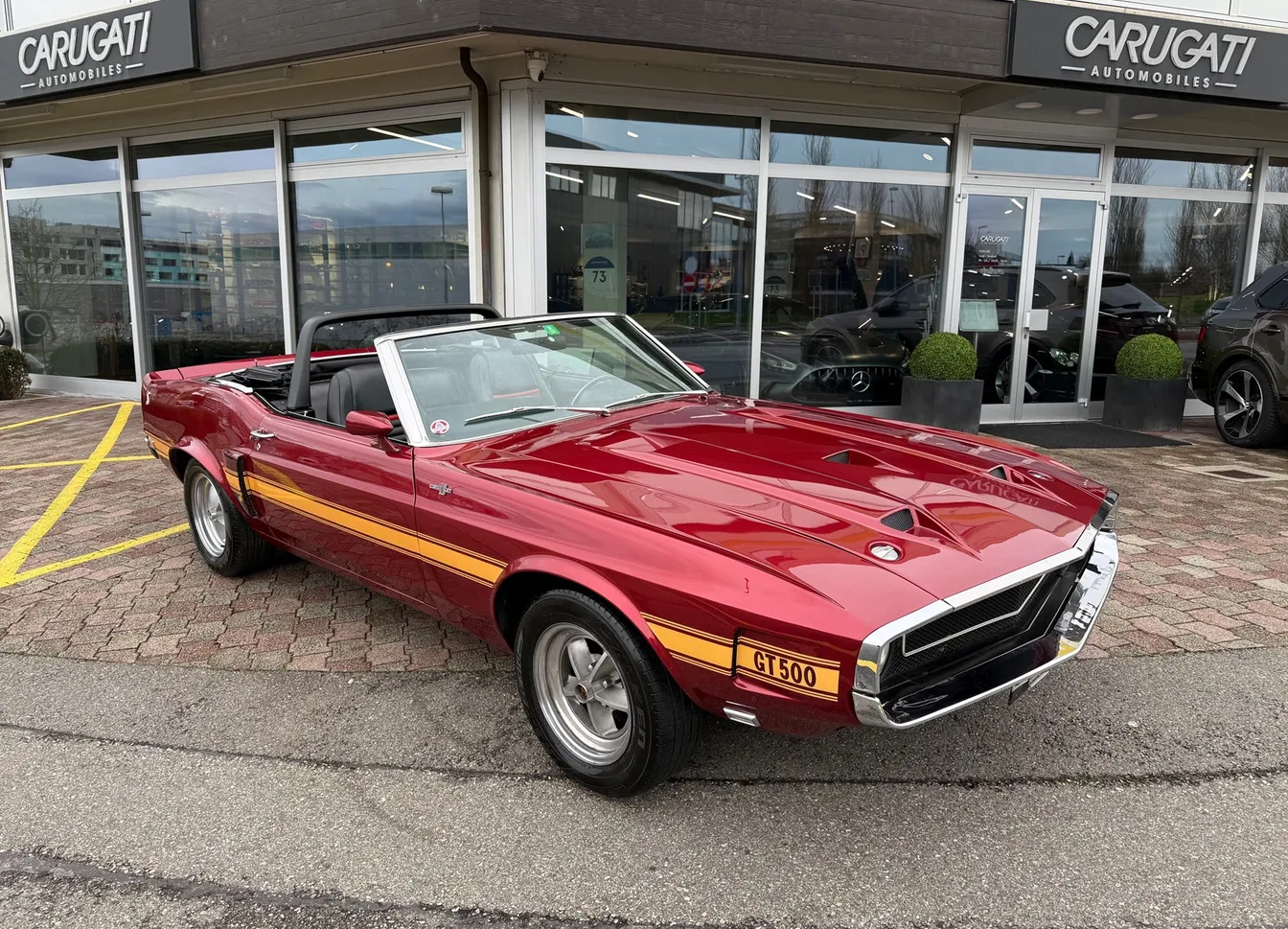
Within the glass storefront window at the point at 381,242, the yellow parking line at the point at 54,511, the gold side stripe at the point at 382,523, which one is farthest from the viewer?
the glass storefront window at the point at 381,242

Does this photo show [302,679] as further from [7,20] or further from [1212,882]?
[7,20]

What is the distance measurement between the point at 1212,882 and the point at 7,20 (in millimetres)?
13204

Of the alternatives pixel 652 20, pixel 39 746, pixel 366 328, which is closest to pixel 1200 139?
pixel 652 20

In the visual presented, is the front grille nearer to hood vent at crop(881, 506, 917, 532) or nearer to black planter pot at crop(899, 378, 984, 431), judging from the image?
hood vent at crop(881, 506, 917, 532)

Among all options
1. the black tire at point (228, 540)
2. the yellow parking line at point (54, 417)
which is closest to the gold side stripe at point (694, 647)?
the black tire at point (228, 540)

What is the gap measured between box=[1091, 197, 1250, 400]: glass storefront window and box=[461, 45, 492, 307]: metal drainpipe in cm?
690

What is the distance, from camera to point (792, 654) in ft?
7.23

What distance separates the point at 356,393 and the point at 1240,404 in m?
8.43

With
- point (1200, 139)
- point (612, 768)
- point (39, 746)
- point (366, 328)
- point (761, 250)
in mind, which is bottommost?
point (39, 746)

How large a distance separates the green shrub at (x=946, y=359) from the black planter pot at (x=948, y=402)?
0.24ft

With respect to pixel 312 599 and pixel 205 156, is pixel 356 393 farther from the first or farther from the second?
pixel 205 156

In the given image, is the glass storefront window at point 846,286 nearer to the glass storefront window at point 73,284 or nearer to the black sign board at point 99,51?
the black sign board at point 99,51

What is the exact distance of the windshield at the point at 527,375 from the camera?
11.4 ft

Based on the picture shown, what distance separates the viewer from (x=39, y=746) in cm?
322
